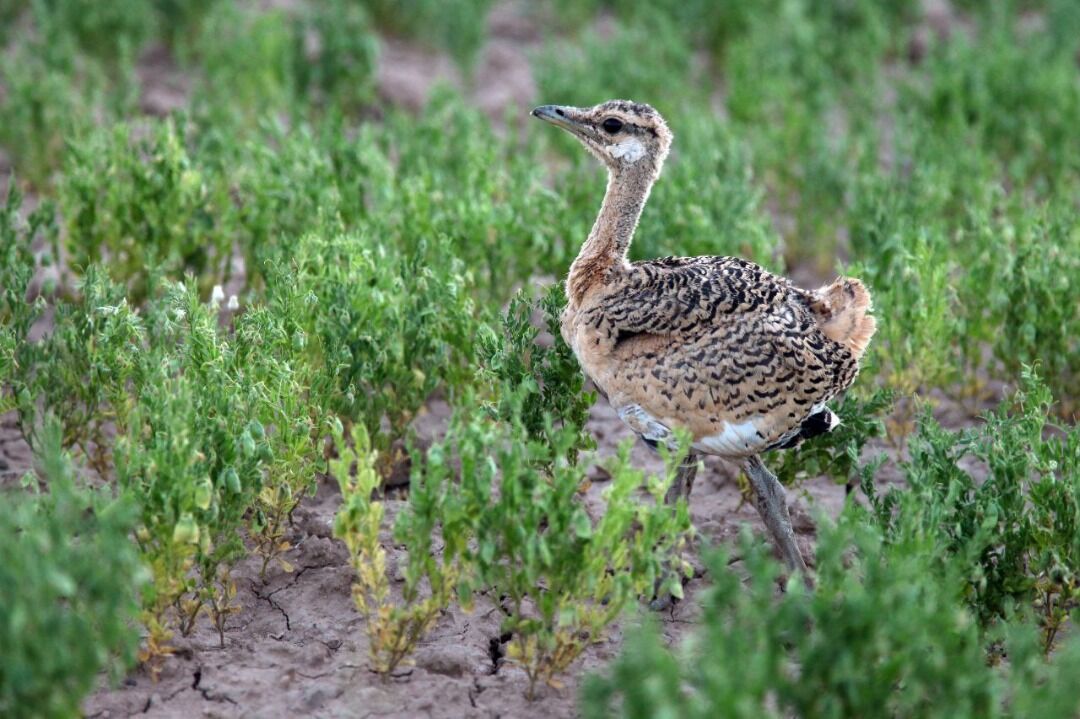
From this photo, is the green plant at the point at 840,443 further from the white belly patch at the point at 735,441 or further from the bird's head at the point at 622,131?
the bird's head at the point at 622,131

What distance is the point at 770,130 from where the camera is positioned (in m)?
7.42

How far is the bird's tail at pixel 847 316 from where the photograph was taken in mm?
4227

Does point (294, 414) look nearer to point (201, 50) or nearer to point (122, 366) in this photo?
point (122, 366)

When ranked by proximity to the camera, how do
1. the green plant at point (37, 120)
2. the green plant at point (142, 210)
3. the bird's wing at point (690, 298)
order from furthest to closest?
the green plant at point (37, 120)
the green plant at point (142, 210)
the bird's wing at point (690, 298)

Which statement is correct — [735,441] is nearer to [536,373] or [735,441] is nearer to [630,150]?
[536,373]

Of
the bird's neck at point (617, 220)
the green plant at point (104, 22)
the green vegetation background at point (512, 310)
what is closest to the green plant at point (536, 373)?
the green vegetation background at point (512, 310)

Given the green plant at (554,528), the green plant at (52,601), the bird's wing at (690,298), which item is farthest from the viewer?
the bird's wing at (690,298)

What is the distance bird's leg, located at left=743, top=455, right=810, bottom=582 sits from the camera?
4.15 meters

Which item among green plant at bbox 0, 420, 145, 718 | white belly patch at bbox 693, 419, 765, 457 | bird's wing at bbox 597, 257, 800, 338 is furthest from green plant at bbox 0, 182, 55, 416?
white belly patch at bbox 693, 419, 765, 457

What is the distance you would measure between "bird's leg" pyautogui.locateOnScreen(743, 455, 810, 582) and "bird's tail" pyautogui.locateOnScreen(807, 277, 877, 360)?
1.51 feet

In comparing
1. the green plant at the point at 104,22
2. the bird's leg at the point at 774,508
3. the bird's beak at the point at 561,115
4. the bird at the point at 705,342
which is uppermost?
the bird's beak at the point at 561,115

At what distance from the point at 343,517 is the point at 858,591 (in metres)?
1.33

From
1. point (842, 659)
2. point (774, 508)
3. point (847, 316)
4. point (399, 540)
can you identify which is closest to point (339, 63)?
point (847, 316)

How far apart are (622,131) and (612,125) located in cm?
4
